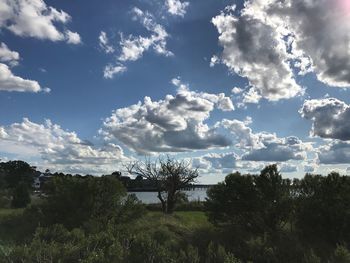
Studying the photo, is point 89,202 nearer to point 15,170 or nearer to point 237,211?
point 237,211

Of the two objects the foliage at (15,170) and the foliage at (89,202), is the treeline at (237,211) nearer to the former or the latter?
the foliage at (89,202)

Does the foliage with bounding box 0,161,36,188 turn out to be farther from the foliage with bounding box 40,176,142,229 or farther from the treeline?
the foliage with bounding box 40,176,142,229

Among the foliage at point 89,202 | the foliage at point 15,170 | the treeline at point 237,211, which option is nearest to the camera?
the treeline at point 237,211

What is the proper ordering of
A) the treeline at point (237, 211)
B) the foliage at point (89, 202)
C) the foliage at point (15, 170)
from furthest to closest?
the foliage at point (15, 170) < the foliage at point (89, 202) < the treeline at point (237, 211)

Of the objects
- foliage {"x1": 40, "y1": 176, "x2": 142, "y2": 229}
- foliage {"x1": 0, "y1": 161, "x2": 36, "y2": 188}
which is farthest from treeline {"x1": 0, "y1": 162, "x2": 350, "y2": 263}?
foliage {"x1": 0, "y1": 161, "x2": 36, "y2": 188}

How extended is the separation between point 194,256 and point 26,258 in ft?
11.5

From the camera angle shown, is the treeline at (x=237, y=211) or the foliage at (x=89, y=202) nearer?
the treeline at (x=237, y=211)

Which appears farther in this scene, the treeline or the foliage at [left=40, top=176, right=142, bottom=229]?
the foliage at [left=40, top=176, right=142, bottom=229]

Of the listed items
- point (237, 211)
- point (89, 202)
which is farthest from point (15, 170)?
point (237, 211)

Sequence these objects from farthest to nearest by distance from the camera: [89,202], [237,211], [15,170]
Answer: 1. [15,170]
2. [237,211]
3. [89,202]

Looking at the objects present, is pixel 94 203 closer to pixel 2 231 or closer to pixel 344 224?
pixel 2 231

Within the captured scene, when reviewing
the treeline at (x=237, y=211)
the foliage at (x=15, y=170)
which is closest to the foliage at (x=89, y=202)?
the treeline at (x=237, y=211)

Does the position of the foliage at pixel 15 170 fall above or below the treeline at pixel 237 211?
above

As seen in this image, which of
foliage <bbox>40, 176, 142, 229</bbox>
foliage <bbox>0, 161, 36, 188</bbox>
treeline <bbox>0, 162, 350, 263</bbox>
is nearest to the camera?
treeline <bbox>0, 162, 350, 263</bbox>
